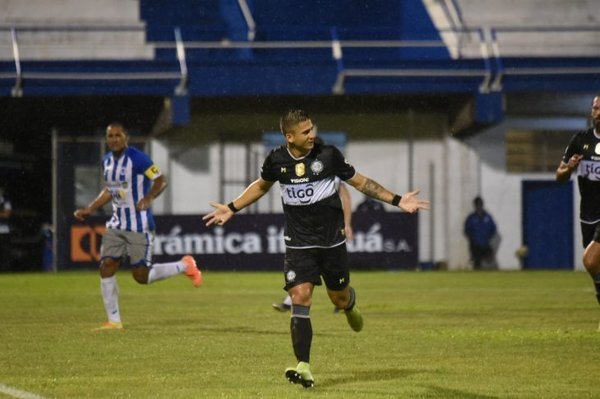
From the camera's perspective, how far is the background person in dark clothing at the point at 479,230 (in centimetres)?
3195

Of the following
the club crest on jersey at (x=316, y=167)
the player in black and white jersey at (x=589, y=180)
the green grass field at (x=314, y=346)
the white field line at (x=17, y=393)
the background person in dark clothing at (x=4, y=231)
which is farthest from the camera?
the background person in dark clothing at (x=4, y=231)

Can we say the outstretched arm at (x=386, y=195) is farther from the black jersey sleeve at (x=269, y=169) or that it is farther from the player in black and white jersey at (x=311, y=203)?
the black jersey sleeve at (x=269, y=169)

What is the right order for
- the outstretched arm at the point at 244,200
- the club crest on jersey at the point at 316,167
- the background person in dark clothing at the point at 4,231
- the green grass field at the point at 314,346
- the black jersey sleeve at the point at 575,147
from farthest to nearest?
the background person in dark clothing at the point at 4,231 → the black jersey sleeve at the point at 575,147 → the outstretched arm at the point at 244,200 → the club crest on jersey at the point at 316,167 → the green grass field at the point at 314,346

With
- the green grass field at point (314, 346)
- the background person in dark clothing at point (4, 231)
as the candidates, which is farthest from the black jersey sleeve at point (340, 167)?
the background person in dark clothing at point (4, 231)

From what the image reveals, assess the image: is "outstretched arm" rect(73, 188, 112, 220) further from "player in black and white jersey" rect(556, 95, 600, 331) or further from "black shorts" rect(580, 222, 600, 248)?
"black shorts" rect(580, 222, 600, 248)

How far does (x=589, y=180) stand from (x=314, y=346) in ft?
12.1

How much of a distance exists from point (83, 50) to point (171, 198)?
4434 mm

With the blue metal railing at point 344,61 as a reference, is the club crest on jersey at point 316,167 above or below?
below

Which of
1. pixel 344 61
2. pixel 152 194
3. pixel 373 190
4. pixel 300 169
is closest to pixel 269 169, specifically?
pixel 300 169

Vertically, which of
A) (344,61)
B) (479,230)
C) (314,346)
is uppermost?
(344,61)

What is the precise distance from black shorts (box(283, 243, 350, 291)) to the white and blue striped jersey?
4871mm

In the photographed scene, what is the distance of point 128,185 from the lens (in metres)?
13.9

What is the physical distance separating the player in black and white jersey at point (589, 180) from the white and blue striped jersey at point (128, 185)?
14.6 feet

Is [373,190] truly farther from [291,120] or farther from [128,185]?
[128,185]
